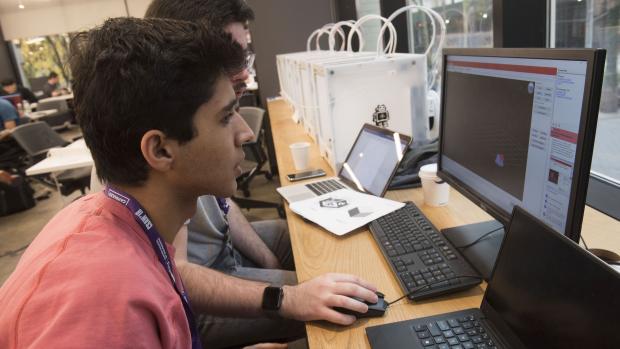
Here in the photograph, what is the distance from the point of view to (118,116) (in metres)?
0.73

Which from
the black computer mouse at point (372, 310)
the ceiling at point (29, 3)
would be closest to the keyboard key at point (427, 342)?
the black computer mouse at point (372, 310)

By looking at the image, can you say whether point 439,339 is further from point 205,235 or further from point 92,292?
point 205,235

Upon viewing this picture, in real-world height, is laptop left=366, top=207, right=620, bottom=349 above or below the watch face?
above

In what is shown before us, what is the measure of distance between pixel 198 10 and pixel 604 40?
126 cm

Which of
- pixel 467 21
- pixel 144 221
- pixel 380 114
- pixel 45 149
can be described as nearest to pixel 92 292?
pixel 144 221

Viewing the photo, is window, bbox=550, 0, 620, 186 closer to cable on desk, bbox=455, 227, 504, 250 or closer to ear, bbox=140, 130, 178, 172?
cable on desk, bbox=455, 227, 504, 250

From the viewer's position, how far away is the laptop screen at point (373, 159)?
4.50 feet

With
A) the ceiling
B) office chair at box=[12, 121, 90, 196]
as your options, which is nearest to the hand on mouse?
office chair at box=[12, 121, 90, 196]

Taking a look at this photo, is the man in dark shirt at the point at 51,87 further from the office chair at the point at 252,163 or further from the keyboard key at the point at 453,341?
the keyboard key at the point at 453,341

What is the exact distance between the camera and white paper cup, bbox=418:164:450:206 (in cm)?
132

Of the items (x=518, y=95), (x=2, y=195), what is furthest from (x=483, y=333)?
(x=2, y=195)

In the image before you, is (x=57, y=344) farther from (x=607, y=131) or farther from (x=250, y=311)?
(x=607, y=131)

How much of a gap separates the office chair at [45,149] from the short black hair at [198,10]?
2368 millimetres

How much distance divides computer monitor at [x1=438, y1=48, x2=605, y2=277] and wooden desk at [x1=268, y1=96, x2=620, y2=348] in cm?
11
